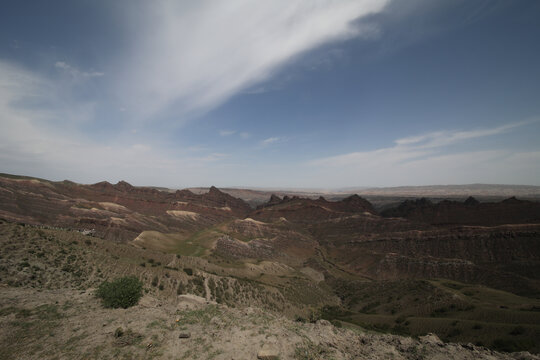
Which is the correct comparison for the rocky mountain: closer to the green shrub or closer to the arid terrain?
the arid terrain

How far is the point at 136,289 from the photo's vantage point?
1977 centimetres

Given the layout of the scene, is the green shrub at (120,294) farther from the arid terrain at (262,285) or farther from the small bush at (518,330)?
the small bush at (518,330)

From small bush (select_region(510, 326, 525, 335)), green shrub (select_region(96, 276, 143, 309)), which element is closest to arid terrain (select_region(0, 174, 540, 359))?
small bush (select_region(510, 326, 525, 335))

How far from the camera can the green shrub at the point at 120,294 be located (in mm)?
18625

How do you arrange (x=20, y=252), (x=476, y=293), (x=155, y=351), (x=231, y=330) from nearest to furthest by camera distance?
1. (x=155, y=351)
2. (x=231, y=330)
3. (x=20, y=252)
4. (x=476, y=293)

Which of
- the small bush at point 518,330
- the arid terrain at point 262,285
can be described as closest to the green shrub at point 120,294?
the arid terrain at point 262,285

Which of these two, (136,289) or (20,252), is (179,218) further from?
(136,289)

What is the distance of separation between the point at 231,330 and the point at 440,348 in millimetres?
12575

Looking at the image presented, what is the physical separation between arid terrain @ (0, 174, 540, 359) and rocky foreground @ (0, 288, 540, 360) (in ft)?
0.30

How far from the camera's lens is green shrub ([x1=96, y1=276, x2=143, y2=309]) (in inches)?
733

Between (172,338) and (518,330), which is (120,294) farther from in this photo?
(518,330)

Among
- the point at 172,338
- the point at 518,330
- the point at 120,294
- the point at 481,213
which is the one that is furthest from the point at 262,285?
the point at 481,213

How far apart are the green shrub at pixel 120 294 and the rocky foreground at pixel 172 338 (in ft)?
2.56

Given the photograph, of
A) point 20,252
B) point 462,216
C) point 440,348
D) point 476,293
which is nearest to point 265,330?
point 440,348
